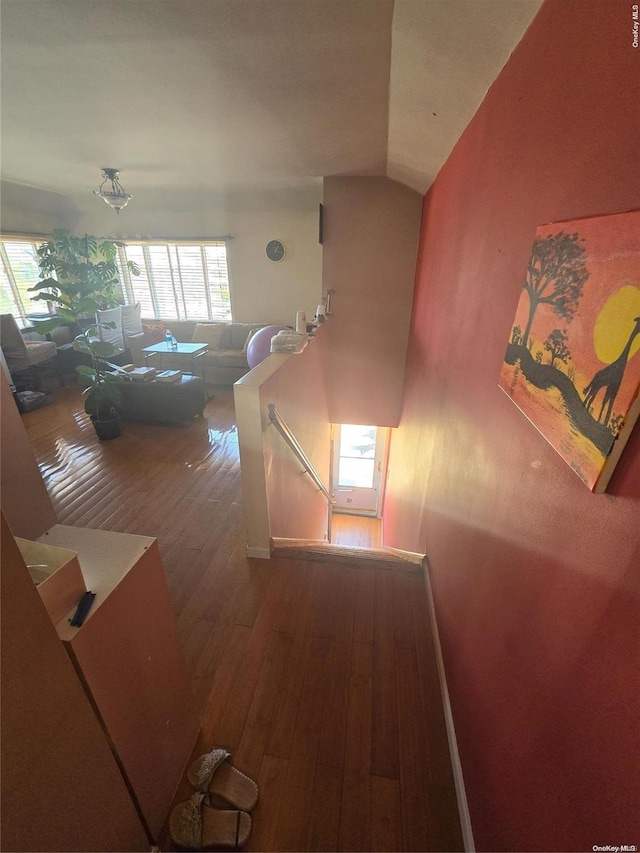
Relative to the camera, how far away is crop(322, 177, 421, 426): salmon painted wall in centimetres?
369

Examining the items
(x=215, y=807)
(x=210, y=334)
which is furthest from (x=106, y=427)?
(x=215, y=807)

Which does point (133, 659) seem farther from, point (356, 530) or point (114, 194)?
point (356, 530)

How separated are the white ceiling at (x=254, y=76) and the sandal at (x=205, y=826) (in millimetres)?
2586

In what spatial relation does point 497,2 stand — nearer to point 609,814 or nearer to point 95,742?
point 609,814

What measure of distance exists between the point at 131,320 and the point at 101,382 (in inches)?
106

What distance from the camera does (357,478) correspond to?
629 centimetres

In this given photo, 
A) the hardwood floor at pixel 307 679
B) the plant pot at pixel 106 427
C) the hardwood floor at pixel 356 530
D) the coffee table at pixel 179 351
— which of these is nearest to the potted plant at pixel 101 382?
the plant pot at pixel 106 427

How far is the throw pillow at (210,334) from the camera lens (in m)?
5.70

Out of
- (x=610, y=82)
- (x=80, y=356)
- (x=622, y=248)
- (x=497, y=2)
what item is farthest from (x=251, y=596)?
(x=80, y=356)

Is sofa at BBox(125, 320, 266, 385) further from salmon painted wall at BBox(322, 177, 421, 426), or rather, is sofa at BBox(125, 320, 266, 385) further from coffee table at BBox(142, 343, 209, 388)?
salmon painted wall at BBox(322, 177, 421, 426)

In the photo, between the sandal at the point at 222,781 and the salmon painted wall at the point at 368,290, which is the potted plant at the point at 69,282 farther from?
the sandal at the point at 222,781

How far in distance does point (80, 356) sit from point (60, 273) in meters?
2.61

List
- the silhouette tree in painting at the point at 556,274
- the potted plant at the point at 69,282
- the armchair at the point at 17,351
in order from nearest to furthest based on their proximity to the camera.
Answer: the silhouette tree in painting at the point at 556,274 → the potted plant at the point at 69,282 → the armchair at the point at 17,351

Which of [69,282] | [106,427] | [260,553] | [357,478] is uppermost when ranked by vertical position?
[69,282]
